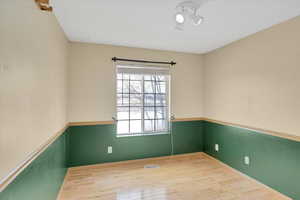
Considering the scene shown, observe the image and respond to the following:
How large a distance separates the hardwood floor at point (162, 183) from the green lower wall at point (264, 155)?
0.14 m

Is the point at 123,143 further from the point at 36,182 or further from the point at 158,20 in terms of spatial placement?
the point at 158,20

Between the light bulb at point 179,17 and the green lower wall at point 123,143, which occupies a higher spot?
the light bulb at point 179,17

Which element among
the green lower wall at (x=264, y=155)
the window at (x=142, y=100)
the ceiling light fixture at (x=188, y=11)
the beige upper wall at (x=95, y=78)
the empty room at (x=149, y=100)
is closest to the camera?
the empty room at (x=149, y=100)

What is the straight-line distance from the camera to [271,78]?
2.35m

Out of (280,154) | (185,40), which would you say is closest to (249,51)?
(185,40)

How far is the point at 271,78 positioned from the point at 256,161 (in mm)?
1271

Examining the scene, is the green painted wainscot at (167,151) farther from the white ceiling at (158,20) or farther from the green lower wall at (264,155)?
the white ceiling at (158,20)

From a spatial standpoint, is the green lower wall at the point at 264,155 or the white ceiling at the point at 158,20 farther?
the green lower wall at the point at 264,155

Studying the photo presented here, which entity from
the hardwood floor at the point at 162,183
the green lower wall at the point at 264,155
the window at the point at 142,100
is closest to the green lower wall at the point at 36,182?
the hardwood floor at the point at 162,183

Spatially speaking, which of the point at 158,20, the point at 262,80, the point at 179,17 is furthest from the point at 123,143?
the point at 262,80

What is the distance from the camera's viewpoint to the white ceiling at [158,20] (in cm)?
180

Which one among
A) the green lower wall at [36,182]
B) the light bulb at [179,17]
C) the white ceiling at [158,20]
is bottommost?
the green lower wall at [36,182]

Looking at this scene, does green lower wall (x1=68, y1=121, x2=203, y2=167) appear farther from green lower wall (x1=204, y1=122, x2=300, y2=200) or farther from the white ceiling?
the white ceiling

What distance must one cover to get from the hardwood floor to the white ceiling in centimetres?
231
